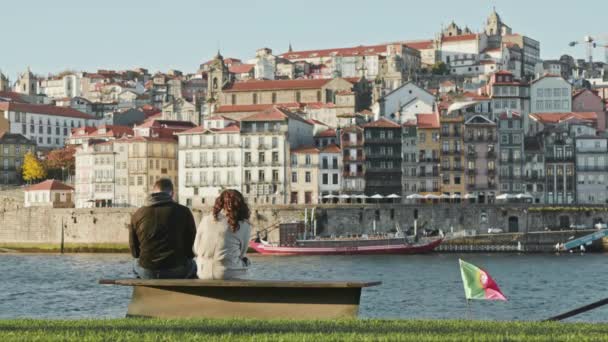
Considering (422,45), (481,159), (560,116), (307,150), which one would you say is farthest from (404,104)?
(422,45)

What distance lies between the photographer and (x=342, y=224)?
85.6 meters

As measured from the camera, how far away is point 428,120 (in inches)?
3819

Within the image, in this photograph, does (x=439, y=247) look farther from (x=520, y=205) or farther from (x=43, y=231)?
(x=43, y=231)

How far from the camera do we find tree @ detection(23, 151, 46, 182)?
378 feet

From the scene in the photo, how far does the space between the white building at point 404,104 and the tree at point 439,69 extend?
46560 mm

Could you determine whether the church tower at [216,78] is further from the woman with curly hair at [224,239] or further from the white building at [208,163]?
the woman with curly hair at [224,239]

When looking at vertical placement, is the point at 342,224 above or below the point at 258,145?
below

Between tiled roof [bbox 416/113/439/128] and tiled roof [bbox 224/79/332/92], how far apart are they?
97.2ft

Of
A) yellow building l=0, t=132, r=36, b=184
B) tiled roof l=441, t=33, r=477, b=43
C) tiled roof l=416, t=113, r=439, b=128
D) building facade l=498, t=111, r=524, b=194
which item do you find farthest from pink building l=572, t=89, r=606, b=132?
yellow building l=0, t=132, r=36, b=184

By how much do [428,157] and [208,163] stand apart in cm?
1778

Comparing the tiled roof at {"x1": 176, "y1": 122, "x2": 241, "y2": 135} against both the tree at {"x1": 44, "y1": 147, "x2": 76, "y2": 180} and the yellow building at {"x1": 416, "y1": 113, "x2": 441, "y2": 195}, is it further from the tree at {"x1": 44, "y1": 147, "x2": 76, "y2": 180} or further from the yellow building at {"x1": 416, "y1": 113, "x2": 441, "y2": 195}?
the tree at {"x1": 44, "y1": 147, "x2": 76, "y2": 180}

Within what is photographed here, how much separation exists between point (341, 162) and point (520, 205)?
14.8 meters

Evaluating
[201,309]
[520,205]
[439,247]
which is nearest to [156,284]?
[201,309]

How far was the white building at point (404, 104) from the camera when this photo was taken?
107250 mm
